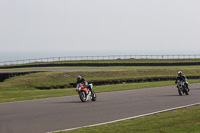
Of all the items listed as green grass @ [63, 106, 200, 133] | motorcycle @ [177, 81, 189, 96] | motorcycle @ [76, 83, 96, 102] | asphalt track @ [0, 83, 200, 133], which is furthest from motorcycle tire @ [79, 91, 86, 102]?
green grass @ [63, 106, 200, 133]

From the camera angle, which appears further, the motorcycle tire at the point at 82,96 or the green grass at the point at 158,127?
the motorcycle tire at the point at 82,96

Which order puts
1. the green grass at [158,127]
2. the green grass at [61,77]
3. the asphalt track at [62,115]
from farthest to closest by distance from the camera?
the green grass at [61,77] < the asphalt track at [62,115] < the green grass at [158,127]

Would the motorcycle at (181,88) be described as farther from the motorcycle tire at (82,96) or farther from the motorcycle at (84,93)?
the motorcycle tire at (82,96)

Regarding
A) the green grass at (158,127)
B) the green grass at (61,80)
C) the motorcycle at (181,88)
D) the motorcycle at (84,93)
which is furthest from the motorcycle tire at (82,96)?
the green grass at (61,80)

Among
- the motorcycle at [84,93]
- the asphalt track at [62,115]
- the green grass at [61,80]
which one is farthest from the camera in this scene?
the green grass at [61,80]

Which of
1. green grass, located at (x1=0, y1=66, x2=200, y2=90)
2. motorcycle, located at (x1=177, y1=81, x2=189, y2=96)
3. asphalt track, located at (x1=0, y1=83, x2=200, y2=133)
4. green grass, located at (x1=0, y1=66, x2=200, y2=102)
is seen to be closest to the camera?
asphalt track, located at (x1=0, y1=83, x2=200, y2=133)

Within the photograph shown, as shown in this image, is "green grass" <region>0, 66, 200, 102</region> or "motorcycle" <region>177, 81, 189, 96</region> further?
"green grass" <region>0, 66, 200, 102</region>

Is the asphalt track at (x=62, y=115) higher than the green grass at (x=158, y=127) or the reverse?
the reverse

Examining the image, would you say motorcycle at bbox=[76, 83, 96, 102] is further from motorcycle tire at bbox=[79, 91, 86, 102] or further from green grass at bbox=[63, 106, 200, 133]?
green grass at bbox=[63, 106, 200, 133]

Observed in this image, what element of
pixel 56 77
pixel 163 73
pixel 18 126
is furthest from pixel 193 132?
pixel 163 73

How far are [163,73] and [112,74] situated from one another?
24.5 feet

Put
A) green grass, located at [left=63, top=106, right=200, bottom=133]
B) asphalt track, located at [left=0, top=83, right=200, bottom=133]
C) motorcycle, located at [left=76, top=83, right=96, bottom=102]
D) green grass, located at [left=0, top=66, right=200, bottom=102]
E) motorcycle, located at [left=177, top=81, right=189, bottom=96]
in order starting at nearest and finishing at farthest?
1. green grass, located at [left=63, top=106, right=200, bottom=133]
2. asphalt track, located at [left=0, top=83, right=200, bottom=133]
3. motorcycle, located at [left=76, top=83, right=96, bottom=102]
4. motorcycle, located at [left=177, top=81, right=189, bottom=96]
5. green grass, located at [left=0, top=66, right=200, bottom=102]

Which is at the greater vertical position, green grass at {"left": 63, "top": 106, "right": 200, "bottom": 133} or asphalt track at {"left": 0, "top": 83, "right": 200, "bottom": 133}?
green grass at {"left": 63, "top": 106, "right": 200, "bottom": 133}

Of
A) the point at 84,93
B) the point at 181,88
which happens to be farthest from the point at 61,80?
the point at 84,93
